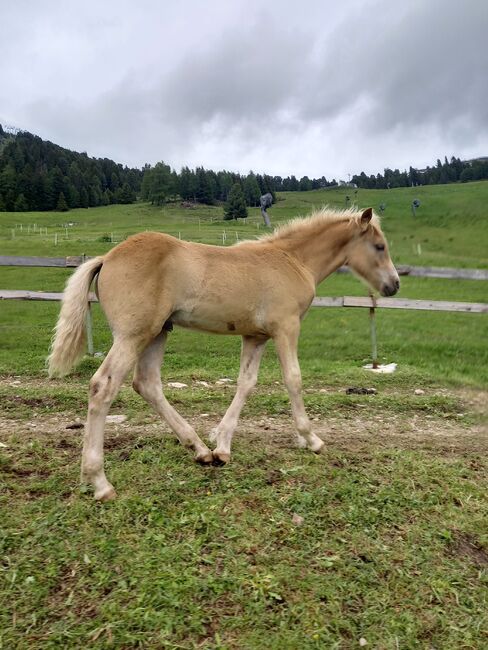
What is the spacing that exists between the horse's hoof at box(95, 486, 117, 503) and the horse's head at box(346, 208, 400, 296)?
11.8ft

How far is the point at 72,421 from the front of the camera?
5781 millimetres

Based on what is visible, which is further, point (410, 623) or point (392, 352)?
point (392, 352)

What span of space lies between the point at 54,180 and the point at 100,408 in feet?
349

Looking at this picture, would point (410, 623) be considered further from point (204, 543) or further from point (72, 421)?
point (72, 421)

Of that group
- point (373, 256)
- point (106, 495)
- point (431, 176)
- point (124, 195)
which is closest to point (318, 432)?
point (373, 256)

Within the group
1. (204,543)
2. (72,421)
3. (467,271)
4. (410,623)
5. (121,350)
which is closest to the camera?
(410,623)

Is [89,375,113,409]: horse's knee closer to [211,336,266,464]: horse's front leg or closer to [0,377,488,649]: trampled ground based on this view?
[0,377,488,649]: trampled ground

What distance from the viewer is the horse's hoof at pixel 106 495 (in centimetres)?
360

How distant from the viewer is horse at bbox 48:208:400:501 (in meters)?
3.86

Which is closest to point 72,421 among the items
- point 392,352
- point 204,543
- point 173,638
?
point 204,543

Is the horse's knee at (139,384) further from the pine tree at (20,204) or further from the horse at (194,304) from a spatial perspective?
the pine tree at (20,204)

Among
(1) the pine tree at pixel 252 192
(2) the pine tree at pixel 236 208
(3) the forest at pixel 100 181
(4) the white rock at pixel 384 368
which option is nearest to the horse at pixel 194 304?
(4) the white rock at pixel 384 368

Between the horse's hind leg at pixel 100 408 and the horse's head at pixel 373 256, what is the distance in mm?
2967

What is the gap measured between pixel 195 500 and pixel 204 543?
1.69 ft
